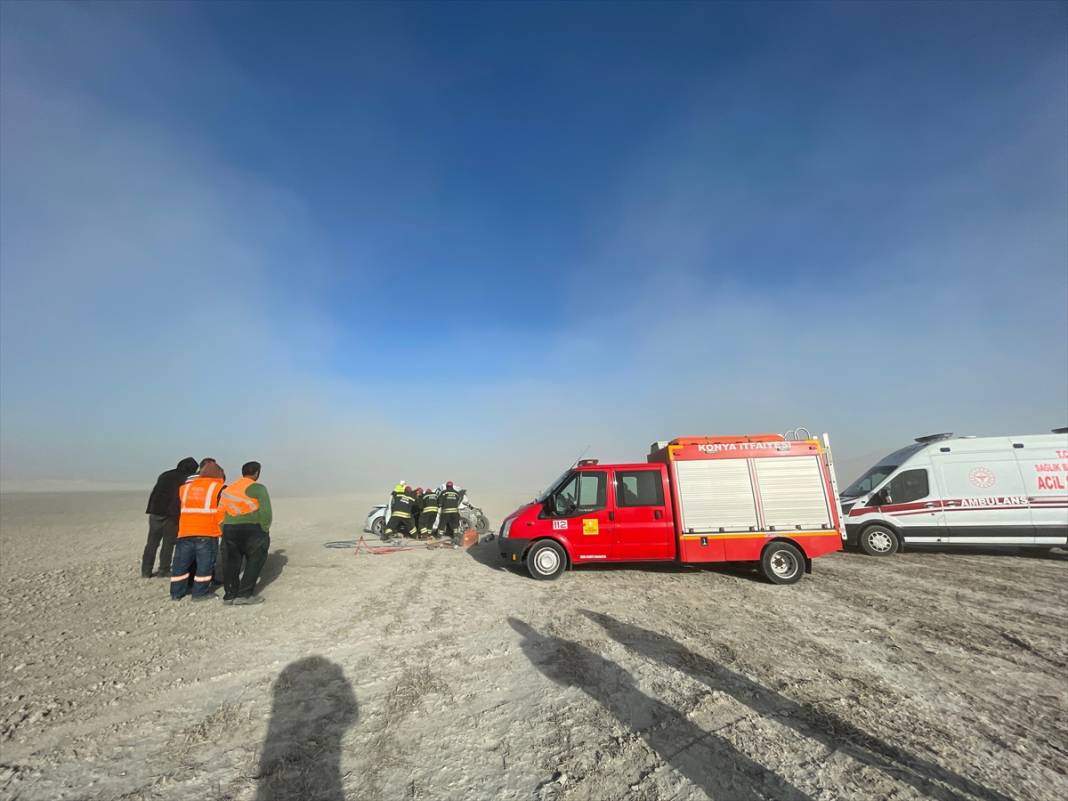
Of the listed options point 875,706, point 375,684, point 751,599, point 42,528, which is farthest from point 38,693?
point 42,528

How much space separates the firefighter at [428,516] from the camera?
462 inches

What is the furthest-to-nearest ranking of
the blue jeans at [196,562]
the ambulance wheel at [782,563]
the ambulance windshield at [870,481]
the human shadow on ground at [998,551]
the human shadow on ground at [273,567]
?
the ambulance windshield at [870,481] < the human shadow on ground at [998,551] < the ambulance wheel at [782,563] < the human shadow on ground at [273,567] < the blue jeans at [196,562]

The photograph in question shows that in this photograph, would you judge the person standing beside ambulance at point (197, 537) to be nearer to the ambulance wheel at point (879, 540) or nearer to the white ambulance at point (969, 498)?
the white ambulance at point (969, 498)

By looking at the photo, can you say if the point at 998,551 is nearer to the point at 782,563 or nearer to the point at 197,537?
the point at 782,563

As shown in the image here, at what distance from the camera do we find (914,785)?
8.29 feet

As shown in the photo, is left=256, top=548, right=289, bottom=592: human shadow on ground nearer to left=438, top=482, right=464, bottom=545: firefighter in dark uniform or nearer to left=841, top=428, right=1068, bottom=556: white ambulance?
left=438, top=482, right=464, bottom=545: firefighter in dark uniform

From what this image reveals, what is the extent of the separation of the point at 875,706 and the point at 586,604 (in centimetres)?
339

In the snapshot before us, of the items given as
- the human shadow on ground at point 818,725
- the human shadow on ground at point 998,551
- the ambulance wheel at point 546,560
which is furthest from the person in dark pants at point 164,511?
the human shadow on ground at point 998,551

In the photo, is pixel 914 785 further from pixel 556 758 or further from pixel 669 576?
pixel 669 576

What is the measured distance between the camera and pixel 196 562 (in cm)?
597

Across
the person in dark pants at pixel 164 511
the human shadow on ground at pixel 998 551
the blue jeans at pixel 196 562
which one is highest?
the person in dark pants at pixel 164 511

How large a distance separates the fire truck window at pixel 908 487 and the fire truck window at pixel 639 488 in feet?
21.4

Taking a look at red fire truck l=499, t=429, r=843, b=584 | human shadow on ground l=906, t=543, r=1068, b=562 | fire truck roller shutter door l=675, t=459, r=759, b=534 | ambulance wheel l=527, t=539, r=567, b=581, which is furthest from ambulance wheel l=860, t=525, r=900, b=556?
ambulance wheel l=527, t=539, r=567, b=581

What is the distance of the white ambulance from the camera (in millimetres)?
9188
